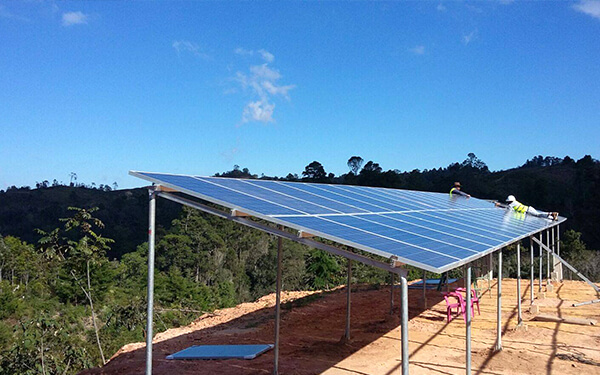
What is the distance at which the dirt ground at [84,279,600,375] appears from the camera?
8953 millimetres

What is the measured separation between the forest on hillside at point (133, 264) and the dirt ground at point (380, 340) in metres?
2.69

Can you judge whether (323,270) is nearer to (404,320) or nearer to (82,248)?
(82,248)

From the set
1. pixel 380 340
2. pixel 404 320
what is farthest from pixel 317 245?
pixel 380 340

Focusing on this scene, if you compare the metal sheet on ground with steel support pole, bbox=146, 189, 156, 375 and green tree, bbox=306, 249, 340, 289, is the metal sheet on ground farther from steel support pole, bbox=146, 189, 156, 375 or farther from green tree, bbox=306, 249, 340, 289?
green tree, bbox=306, 249, 340, 289

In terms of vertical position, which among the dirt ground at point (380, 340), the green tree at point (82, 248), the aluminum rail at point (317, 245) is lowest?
the dirt ground at point (380, 340)

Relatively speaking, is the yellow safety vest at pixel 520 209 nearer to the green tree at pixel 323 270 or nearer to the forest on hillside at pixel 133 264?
the forest on hillside at pixel 133 264

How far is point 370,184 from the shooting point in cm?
5856

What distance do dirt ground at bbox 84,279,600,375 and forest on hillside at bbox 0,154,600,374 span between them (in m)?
A: 2.69

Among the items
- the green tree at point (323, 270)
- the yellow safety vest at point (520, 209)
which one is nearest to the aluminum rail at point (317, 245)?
the yellow safety vest at point (520, 209)

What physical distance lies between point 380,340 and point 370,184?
48.0 m

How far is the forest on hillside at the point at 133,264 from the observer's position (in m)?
12.7

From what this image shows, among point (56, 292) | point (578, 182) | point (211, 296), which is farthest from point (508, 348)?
point (578, 182)

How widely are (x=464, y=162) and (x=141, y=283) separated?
8407cm

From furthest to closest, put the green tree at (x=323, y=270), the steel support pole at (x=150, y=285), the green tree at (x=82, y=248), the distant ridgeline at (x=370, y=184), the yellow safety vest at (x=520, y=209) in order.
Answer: the distant ridgeline at (x=370, y=184) → the green tree at (x=323, y=270) → the yellow safety vest at (x=520, y=209) → the green tree at (x=82, y=248) → the steel support pole at (x=150, y=285)
